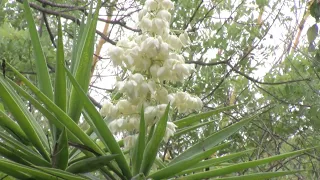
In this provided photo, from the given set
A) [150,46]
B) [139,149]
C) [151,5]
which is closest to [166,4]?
[151,5]

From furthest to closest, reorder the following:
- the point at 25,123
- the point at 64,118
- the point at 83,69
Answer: the point at 83,69
the point at 25,123
the point at 64,118

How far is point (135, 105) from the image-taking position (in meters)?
1.26

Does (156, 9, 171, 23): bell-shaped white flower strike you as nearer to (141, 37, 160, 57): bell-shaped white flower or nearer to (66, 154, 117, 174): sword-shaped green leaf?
(141, 37, 160, 57): bell-shaped white flower

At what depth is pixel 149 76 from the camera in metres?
1.28

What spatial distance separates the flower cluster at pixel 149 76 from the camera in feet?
4.02

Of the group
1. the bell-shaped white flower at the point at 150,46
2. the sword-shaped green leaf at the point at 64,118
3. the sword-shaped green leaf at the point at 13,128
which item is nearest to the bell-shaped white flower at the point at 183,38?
the bell-shaped white flower at the point at 150,46

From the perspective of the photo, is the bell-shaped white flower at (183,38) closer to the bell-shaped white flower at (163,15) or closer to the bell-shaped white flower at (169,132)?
the bell-shaped white flower at (163,15)

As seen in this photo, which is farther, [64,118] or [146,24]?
[146,24]

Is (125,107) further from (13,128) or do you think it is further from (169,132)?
(13,128)

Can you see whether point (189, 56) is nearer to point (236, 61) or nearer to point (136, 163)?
point (236, 61)

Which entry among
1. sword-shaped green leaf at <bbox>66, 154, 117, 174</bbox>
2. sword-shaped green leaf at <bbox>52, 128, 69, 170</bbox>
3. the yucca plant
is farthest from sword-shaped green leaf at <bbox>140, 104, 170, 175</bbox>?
sword-shaped green leaf at <bbox>52, 128, 69, 170</bbox>

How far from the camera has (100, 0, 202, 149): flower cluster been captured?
4.02 feet

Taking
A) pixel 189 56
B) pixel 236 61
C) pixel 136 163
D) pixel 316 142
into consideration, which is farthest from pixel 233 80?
pixel 136 163

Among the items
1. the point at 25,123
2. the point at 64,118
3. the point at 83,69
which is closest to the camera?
the point at 64,118
